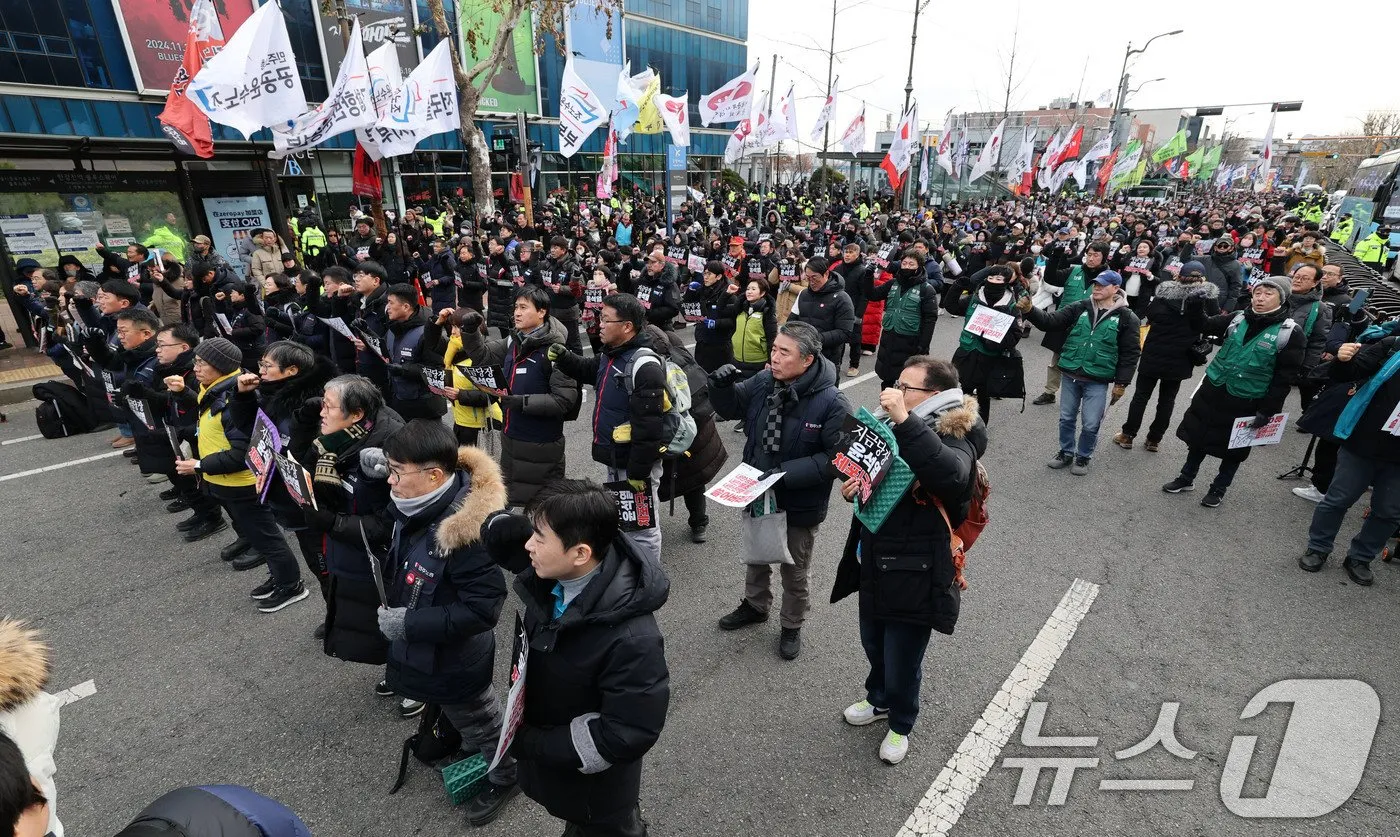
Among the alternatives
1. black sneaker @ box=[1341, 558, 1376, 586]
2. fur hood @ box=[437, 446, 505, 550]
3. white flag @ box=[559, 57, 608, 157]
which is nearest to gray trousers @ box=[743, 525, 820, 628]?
fur hood @ box=[437, 446, 505, 550]

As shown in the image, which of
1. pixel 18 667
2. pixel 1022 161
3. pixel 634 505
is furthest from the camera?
pixel 1022 161

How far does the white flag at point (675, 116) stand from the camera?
14406 mm

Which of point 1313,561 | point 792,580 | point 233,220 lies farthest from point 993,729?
point 233,220

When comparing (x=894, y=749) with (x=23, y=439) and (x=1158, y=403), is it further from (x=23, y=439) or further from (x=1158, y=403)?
(x=23, y=439)

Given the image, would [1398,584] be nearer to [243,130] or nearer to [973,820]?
[973,820]

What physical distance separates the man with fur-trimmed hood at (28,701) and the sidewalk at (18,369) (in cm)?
982

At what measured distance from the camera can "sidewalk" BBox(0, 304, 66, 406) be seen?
873 centimetres

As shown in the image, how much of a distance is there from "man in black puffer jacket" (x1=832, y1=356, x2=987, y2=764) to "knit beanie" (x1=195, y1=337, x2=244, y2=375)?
3.78m

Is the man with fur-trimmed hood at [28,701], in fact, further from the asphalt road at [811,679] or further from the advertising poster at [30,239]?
the advertising poster at [30,239]

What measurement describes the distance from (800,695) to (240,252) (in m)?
12.9

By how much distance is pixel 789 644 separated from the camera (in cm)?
385

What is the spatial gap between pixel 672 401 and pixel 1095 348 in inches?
171

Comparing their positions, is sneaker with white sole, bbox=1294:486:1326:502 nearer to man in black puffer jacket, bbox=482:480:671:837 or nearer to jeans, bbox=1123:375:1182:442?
jeans, bbox=1123:375:1182:442

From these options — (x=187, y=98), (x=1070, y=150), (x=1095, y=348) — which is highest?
(x=187, y=98)
